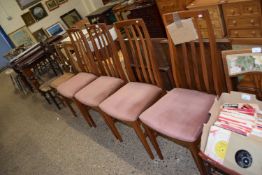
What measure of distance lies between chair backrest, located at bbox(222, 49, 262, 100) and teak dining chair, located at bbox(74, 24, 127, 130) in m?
1.04

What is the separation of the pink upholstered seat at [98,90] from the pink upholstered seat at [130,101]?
109 mm

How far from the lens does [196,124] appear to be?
134 cm

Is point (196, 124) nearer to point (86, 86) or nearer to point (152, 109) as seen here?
point (152, 109)

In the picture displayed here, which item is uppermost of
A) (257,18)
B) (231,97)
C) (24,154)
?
(231,97)

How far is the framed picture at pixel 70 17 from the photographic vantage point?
6.38 meters

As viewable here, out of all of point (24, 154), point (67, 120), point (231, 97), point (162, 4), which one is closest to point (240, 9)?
point (162, 4)

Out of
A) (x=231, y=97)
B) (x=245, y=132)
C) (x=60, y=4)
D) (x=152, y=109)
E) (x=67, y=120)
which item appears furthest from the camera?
(x=60, y=4)

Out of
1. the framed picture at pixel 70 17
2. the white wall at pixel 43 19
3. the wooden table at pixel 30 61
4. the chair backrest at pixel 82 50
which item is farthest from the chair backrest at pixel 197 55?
the framed picture at pixel 70 17

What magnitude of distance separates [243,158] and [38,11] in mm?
6175

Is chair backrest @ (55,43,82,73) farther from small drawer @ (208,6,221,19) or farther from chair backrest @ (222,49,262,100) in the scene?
chair backrest @ (222,49,262,100)

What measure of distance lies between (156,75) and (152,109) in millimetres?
287

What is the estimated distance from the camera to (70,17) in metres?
6.44

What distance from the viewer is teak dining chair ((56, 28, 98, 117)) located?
2.39 m

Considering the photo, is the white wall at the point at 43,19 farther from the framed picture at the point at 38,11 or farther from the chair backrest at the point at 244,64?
the chair backrest at the point at 244,64
